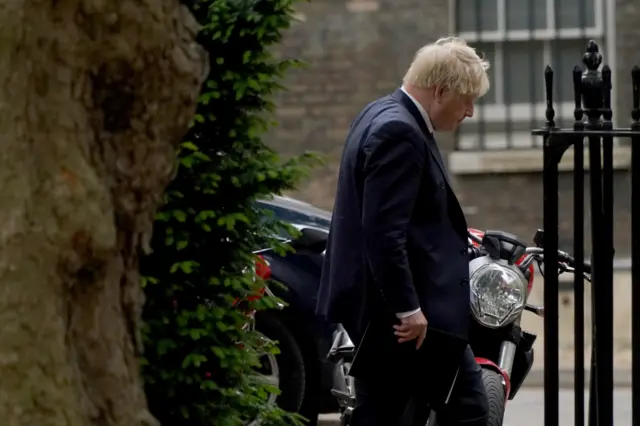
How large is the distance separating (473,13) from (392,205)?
776 cm

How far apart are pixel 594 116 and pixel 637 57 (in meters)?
7.45

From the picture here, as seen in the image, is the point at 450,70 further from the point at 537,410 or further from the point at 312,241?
the point at 537,410

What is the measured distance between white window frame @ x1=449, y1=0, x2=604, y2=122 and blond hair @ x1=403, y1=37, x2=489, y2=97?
23.6 feet

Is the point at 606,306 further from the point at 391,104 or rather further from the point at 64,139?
the point at 64,139

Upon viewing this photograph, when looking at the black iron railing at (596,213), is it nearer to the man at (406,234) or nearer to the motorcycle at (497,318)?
the man at (406,234)

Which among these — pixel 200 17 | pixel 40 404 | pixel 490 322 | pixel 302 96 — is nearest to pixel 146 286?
pixel 200 17

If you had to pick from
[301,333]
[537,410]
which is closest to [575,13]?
[537,410]

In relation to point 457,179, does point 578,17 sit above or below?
above

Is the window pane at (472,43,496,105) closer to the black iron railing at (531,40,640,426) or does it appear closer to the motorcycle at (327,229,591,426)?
the motorcycle at (327,229,591,426)

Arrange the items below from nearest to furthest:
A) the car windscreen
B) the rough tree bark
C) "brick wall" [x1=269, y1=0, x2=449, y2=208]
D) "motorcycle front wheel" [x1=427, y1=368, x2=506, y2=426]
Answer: the rough tree bark < "motorcycle front wheel" [x1=427, y1=368, x2=506, y2=426] < the car windscreen < "brick wall" [x1=269, y1=0, x2=449, y2=208]

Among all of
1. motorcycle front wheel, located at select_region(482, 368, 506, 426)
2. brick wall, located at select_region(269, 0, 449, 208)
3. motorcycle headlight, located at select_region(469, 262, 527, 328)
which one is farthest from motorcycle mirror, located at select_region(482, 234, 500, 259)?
brick wall, located at select_region(269, 0, 449, 208)

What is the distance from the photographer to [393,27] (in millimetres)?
11781

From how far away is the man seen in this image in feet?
14.6

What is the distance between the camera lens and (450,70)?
4676mm
